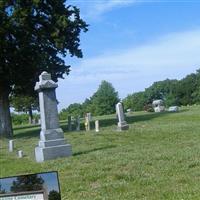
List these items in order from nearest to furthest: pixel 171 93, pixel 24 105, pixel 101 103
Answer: pixel 24 105 < pixel 101 103 < pixel 171 93

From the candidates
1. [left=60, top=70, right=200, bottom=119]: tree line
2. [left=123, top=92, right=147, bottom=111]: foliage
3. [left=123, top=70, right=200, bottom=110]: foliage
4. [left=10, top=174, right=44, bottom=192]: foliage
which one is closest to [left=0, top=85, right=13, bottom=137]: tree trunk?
[left=10, top=174, right=44, bottom=192]: foliage

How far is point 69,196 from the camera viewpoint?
384 inches

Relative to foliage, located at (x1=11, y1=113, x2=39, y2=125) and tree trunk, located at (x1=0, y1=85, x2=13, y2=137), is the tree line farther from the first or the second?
tree trunk, located at (x1=0, y1=85, x2=13, y2=137)

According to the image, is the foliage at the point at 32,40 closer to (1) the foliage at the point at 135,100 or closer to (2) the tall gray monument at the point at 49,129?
(2) the tall gray monument at the point at 49,129

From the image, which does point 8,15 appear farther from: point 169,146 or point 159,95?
point 159,95

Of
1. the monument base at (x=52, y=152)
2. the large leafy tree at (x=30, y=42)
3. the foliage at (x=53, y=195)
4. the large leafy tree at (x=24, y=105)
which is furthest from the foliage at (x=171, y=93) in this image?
the foliage at (x=53, y=195)

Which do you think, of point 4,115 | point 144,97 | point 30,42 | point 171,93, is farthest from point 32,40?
point 144,97

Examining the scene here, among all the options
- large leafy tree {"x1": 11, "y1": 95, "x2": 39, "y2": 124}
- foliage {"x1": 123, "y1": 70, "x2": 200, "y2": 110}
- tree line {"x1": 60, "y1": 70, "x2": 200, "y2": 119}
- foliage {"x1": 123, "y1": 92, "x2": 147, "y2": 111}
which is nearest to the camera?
large leafy tree {"x1": 11, "y1": 95, "x2": 39, "y2": 124}

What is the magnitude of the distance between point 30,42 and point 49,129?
60.3ft

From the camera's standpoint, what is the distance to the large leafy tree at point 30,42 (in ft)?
113

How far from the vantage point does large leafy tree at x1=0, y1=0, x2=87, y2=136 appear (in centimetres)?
3447

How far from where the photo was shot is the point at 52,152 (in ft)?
56.1

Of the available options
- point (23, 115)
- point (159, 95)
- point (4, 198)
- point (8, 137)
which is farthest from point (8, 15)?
point (159, 95)

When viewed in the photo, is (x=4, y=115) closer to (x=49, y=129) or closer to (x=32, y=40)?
(x=32, y=40)
